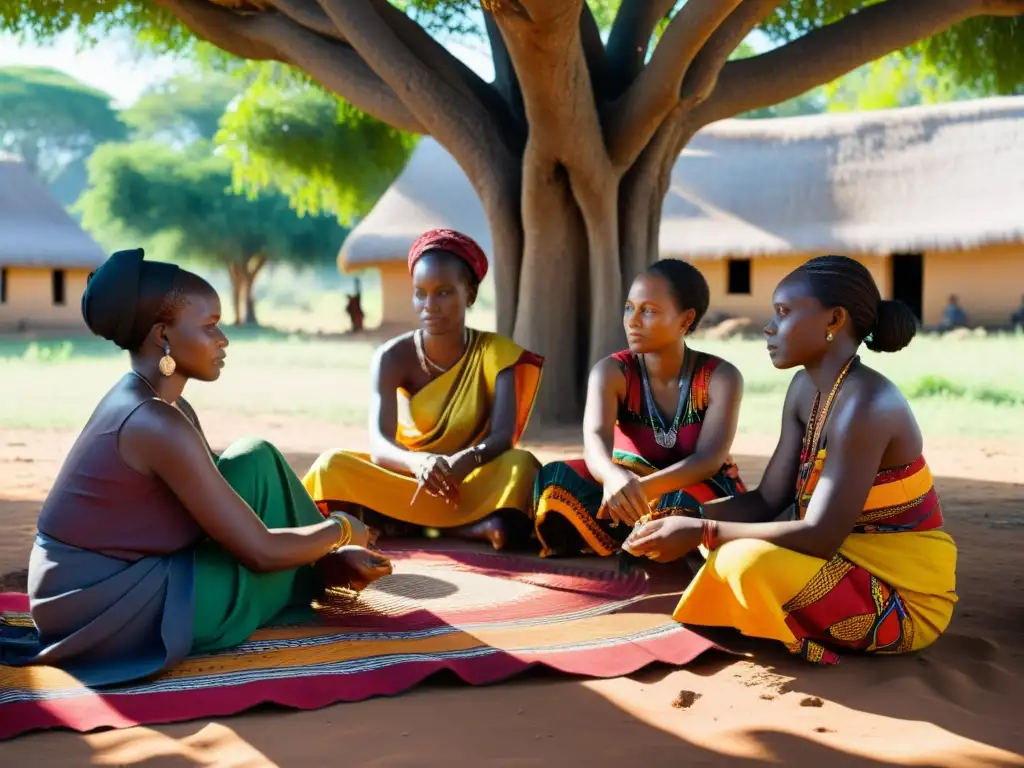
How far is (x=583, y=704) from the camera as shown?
319cm

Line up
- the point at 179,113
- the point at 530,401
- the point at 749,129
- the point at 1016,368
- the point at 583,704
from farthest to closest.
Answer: the point at 179,113 < the point at 749,129 < the point at 1016,368 < the point at 530,401 < the point at 583,704

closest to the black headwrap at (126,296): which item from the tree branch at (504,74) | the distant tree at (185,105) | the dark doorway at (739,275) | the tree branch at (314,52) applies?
the tree branch at (314,52)

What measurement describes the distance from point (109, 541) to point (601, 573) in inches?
80.7

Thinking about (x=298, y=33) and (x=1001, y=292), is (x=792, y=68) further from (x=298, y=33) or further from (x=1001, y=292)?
(x=1001, y=292)

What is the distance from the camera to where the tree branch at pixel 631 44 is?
9258 mm

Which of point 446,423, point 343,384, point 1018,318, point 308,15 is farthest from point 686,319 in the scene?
point 1018,318

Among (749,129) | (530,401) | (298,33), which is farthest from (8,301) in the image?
(530,401)

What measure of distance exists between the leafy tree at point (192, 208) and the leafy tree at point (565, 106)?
93.1ft

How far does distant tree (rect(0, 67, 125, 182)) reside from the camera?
189ft

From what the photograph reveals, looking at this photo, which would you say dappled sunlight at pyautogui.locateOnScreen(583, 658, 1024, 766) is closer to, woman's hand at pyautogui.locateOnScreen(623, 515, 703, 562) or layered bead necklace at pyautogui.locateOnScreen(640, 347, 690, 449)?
woman's hand at pyautogui.locateOnScreen(623, 515, 703, 562)

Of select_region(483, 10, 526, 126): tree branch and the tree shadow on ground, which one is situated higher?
select_region(483, 10, 526, 126): tree branch

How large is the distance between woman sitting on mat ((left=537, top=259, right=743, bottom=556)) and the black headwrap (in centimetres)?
187

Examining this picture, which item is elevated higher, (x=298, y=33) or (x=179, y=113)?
(x=179, y=113)

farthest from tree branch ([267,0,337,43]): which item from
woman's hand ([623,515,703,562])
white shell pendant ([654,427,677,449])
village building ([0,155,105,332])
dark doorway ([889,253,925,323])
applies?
village building ([0,155,105,332])
